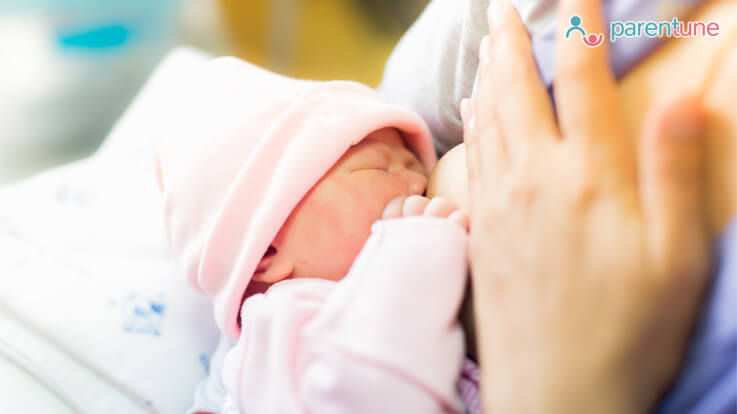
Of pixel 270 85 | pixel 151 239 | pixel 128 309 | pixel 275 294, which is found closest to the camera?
pixel 275 294

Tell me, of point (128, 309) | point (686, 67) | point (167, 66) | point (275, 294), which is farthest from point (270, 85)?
point (167, 66)

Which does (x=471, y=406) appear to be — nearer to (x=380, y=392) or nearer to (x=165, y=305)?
(x=380, y=392)

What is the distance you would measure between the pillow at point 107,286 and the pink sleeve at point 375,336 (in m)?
0.32

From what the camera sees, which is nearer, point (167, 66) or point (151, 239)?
point (151, 239)

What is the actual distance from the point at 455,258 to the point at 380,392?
150 millimetres

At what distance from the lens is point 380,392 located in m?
0.50

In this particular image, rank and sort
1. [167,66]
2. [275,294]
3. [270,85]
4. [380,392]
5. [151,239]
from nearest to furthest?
[380,392] < [275,294] < [270,85] < [151,239] < [167,66]

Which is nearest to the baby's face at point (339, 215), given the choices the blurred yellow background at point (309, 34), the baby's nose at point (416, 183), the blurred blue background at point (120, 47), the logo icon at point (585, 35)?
the baby's nose at point (416, 183)

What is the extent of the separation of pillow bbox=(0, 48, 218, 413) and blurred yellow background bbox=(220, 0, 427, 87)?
993 mm

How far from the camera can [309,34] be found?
2154mm

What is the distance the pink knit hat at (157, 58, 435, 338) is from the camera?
2.33 feet

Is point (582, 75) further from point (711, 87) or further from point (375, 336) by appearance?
point (375, 336)

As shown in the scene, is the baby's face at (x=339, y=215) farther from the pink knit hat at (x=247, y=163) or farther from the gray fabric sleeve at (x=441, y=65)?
the gray fabric sleeve at (x=441, y=65)

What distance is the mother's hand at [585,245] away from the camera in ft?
1.24
